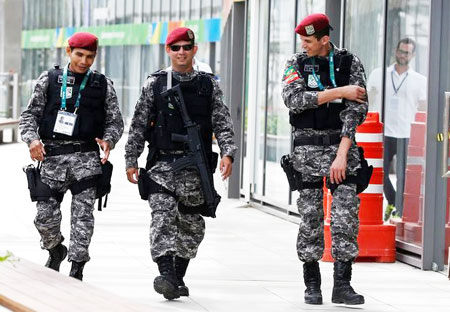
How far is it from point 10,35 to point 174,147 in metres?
31.7

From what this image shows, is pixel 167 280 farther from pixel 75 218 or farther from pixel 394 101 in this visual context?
pixel 394 101

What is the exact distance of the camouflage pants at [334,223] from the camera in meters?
7.87

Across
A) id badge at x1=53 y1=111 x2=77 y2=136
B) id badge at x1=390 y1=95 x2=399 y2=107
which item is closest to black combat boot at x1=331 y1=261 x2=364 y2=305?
id badge at x1=53 y1=111 x2=77 y2=136

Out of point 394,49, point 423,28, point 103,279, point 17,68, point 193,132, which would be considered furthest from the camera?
point 17,68

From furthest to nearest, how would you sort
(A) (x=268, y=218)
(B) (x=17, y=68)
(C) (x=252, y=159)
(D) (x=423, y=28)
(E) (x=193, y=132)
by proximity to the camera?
(B) (x=17, y=68) < (C) (x=252, y=159) < (A) (x=268, y=218) < (D) (x=423, y=28) < (E) (x=193, y=132)

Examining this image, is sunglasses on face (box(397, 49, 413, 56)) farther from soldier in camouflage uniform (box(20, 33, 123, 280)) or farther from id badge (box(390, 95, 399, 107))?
soldier in camouflage uniform (box(20, 33, 123, 280))

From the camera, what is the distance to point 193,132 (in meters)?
7.84

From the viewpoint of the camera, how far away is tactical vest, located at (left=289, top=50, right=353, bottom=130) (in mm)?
7867

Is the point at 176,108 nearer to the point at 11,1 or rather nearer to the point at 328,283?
the point at 328,283

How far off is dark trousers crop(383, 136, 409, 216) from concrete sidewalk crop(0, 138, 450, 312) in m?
0.68

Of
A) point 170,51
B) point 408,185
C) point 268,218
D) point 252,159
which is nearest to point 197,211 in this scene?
point 170,51

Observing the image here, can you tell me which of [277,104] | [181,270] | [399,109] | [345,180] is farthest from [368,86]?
Result: [181,270]

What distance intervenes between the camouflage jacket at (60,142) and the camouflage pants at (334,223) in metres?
1.30

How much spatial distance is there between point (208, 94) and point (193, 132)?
0.95 feet
